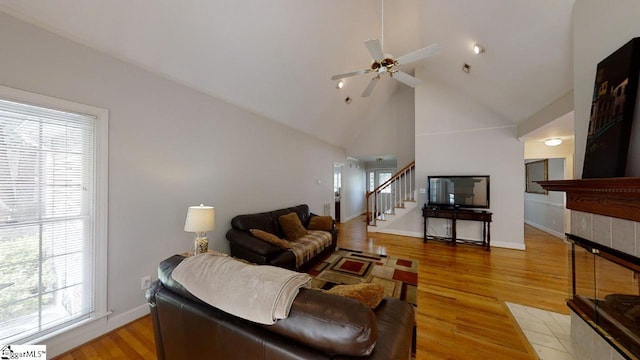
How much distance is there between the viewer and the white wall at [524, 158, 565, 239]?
498 centimetres

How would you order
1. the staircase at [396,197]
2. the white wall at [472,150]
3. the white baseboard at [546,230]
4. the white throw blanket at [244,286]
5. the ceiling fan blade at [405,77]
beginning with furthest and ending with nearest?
the staircase at [396,197] → the white baseboard at [546,230] → the white wall at [472,150] → the ceiling fan blade at [405,77] → the white throw blanket at [244,286]

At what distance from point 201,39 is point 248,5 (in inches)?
25.1

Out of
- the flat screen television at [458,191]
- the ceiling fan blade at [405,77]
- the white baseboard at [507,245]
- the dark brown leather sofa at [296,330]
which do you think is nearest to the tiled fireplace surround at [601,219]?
the dark brown leather sofa at [296,330]

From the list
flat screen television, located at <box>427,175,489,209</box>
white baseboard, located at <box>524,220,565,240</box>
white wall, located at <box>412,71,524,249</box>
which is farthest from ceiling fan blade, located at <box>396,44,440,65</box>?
white baseboard, located at <box>524,220,565,240</box>

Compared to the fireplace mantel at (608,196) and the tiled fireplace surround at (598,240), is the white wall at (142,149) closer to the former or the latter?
the fireplace mantel at (608,196)

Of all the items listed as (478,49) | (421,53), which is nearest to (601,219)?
(421,53)

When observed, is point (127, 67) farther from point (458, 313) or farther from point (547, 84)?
point (547, 84)

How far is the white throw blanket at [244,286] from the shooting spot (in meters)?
0.93

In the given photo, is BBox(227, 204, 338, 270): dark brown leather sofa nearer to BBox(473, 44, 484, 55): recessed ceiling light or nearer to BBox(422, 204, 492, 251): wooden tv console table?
BBox(422, 204, 492, 251): wooden tv console table

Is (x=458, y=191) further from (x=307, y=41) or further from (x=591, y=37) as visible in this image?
(x=307, y=41)

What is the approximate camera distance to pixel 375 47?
234cm

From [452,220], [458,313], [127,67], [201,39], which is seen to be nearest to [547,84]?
[452,220]

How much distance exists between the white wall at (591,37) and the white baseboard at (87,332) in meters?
4.62

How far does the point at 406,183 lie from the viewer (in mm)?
5598
